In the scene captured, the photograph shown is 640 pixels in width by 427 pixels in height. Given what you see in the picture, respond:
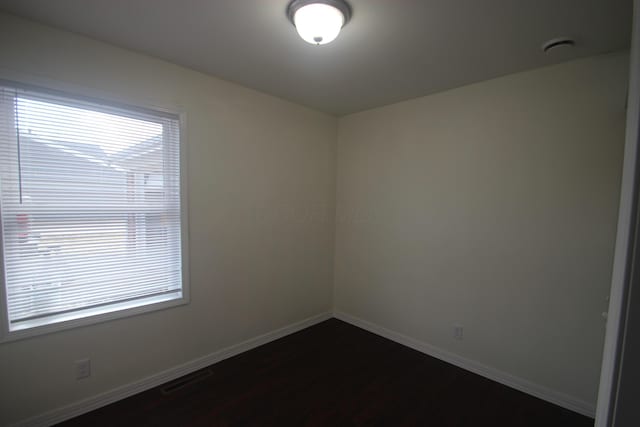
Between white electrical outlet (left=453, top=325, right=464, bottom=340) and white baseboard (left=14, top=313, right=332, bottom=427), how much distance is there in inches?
67.3

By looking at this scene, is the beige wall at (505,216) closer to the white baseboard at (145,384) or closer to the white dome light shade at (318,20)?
the white baseboard at (145,384)

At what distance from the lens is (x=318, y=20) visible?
1.53 m

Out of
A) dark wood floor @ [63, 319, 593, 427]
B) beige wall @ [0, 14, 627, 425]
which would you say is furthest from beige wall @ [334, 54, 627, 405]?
dark wood floor @ [63, 319, 593, 427]

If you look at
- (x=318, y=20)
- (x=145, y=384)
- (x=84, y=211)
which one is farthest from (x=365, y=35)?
(x=145, y=384)

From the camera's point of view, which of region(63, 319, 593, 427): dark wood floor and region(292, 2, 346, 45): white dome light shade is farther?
region(63, 319, 593, 427): dark wood floor

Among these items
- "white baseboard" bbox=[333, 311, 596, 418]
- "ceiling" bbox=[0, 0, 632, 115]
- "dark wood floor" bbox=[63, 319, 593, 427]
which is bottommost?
"dark wood floor" bbox=[63, 319, 593, 427]

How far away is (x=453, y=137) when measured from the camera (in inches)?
102

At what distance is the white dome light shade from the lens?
150cm

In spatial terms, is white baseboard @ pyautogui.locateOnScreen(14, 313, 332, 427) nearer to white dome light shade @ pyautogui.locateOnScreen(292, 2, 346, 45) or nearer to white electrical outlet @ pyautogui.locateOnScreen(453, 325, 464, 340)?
white electrical outlet @ pyautogui.locateOnScreen(453, 325, 464, 340)

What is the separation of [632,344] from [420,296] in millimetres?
2460

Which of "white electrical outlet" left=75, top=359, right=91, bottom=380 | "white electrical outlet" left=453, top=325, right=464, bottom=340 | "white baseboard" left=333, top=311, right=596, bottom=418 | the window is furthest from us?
"white electrical outlet" left=453, top=325, right=464, bottom=340

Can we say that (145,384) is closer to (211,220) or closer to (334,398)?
(211,220)

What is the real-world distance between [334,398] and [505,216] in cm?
204

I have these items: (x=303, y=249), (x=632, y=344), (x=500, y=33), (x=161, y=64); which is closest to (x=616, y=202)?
(x=500, y=33)
